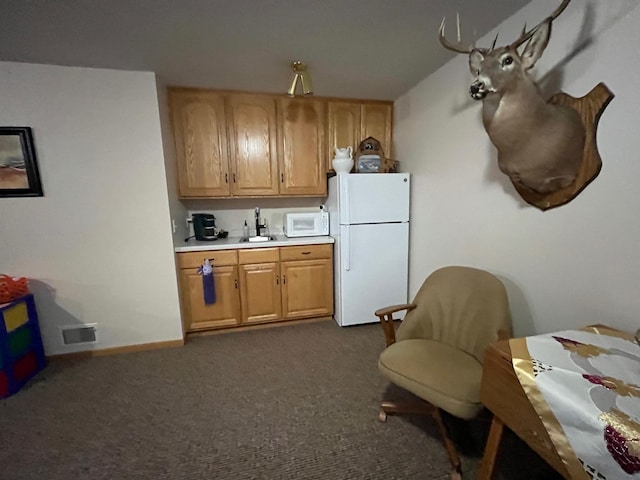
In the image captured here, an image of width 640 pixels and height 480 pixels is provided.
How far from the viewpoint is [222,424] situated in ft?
5.72

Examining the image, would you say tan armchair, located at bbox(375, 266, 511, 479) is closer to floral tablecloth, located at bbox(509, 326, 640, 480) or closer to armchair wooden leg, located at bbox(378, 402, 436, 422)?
armchair wooden leg, located at bbox(378, 402, 436, 422)

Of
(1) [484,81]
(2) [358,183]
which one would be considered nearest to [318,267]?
(2) [358,183]

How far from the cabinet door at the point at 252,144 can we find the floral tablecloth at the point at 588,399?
2.62 m

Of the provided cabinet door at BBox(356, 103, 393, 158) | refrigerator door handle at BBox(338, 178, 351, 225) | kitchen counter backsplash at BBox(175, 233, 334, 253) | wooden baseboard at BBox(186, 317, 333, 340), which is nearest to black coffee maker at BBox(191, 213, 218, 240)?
kitchen counter backsplash at BBox(175, 233, 334, 253)

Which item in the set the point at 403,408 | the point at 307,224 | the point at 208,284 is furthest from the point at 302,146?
the point at 403,408

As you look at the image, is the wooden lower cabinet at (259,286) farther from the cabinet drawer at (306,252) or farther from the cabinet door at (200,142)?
the cabinet door at (200,142)

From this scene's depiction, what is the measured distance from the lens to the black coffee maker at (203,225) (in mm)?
2998

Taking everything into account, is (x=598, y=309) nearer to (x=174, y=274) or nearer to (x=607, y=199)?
(x=607, y=199)

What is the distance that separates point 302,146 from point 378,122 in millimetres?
931

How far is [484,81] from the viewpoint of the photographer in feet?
4.76

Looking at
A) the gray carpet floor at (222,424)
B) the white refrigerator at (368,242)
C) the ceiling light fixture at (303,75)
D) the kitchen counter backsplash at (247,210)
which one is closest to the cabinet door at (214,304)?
the gray carpet floor at (222,424)

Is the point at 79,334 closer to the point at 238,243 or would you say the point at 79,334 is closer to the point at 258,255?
the point at 238,243

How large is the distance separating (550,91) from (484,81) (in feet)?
1.21

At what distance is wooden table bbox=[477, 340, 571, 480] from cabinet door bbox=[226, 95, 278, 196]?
8.29 feet
